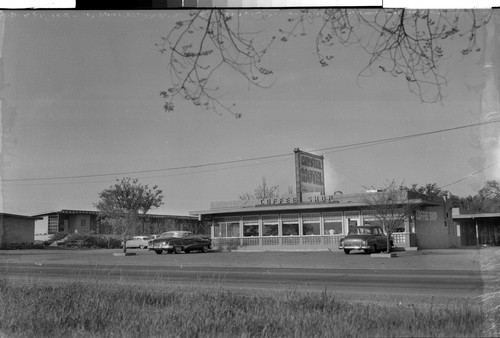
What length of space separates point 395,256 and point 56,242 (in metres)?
6.32

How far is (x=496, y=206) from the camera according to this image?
5547mm

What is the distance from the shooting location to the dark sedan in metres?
6.21

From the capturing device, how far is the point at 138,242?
6.45 meters

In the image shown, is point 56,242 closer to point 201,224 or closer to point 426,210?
point 201,224

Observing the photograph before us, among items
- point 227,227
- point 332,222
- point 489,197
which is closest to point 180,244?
point 227,227

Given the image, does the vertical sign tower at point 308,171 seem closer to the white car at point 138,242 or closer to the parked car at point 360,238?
the parked car at point 360,238

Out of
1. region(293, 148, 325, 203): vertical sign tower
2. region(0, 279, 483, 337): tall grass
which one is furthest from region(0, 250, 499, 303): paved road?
region(293, 148, 325, 203): vertical sign tower

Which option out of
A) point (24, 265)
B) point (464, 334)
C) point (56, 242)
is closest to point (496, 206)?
point (464, 334)

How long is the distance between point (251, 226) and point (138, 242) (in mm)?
1728

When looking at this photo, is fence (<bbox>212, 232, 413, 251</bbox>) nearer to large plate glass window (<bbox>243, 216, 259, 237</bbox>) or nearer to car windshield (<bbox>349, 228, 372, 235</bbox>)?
large plate glass window (<bbox>243, 216, 259, 237</bbox>)

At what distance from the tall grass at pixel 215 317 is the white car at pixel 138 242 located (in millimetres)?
637

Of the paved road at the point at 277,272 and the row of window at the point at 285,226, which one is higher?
the row of window at the point at 285,226

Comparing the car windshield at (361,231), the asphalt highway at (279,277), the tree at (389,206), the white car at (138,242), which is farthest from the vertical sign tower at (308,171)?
the white car at (138,242)

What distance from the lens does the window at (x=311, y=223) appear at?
7318mm
